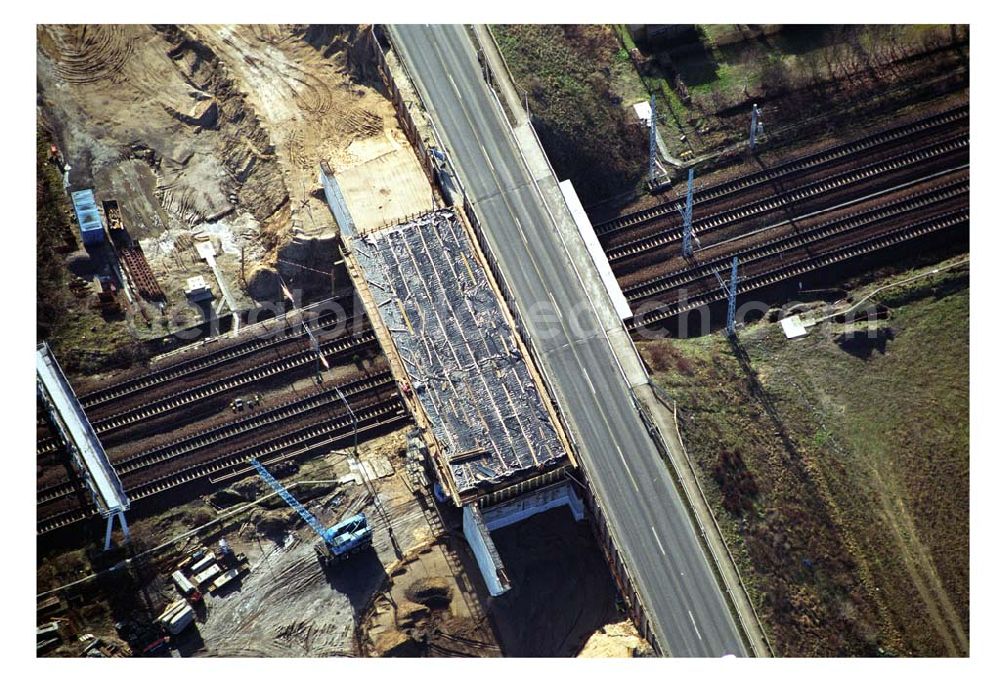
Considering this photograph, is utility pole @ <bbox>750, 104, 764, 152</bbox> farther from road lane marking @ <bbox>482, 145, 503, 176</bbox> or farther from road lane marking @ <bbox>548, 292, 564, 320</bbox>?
road lane marking @ <bbox>548, 292, 564, 320</bbox>

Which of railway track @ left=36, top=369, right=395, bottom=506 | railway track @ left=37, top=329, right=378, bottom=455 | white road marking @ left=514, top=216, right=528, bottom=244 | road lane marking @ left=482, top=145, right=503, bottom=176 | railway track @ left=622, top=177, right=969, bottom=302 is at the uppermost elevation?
road lane marking @ left=482, top=145, right=503, bottom=176

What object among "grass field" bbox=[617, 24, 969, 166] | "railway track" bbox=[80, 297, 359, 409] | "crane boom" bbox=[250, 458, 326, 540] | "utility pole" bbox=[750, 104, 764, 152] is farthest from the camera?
"grass field" bbox=[617, 24, 969, 166]

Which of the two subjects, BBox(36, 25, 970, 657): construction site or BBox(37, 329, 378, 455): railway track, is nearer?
BBox(36, 25, 970, 657): construction site

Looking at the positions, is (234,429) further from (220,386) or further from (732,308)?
(732,308)

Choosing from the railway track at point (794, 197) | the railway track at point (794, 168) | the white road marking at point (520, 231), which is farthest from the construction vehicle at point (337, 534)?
the railway track at point (794, 168)

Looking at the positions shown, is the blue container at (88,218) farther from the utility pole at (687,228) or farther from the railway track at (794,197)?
the utility pole at (687,228)

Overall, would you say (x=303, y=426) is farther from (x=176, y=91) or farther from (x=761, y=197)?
(x=761, y=197)

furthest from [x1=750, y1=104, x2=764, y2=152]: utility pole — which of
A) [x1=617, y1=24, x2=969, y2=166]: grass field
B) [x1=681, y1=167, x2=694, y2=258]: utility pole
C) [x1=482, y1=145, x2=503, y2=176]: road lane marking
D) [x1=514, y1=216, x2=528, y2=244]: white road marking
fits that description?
[x1=482, y1=145, x2=503, y2=176]: road lane marking
